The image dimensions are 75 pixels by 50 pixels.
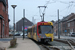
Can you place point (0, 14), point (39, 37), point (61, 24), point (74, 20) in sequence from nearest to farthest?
point (39, 37) < point (0, 14) < point (74, 20) < point (61, 24)

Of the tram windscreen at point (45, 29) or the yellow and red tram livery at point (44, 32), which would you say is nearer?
the yellow and red tram livery at point (44, 32)

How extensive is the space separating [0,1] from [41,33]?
16.4 metres

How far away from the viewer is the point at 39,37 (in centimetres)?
1909

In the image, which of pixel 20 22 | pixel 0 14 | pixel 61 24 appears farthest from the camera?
pixel 20 22

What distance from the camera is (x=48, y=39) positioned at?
19.2 m

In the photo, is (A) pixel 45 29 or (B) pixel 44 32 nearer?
(B) pixel 44 32

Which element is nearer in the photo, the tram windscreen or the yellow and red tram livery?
the yellow and red tram livery

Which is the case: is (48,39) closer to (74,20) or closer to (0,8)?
(0,8)

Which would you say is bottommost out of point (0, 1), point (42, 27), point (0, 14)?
point (42, 27)

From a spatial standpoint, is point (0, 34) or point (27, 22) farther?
point (27, 22)

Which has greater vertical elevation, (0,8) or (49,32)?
(0,8)

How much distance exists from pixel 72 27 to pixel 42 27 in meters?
49.3

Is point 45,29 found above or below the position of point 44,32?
above

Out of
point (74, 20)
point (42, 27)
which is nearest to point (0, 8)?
point (42, 27)
